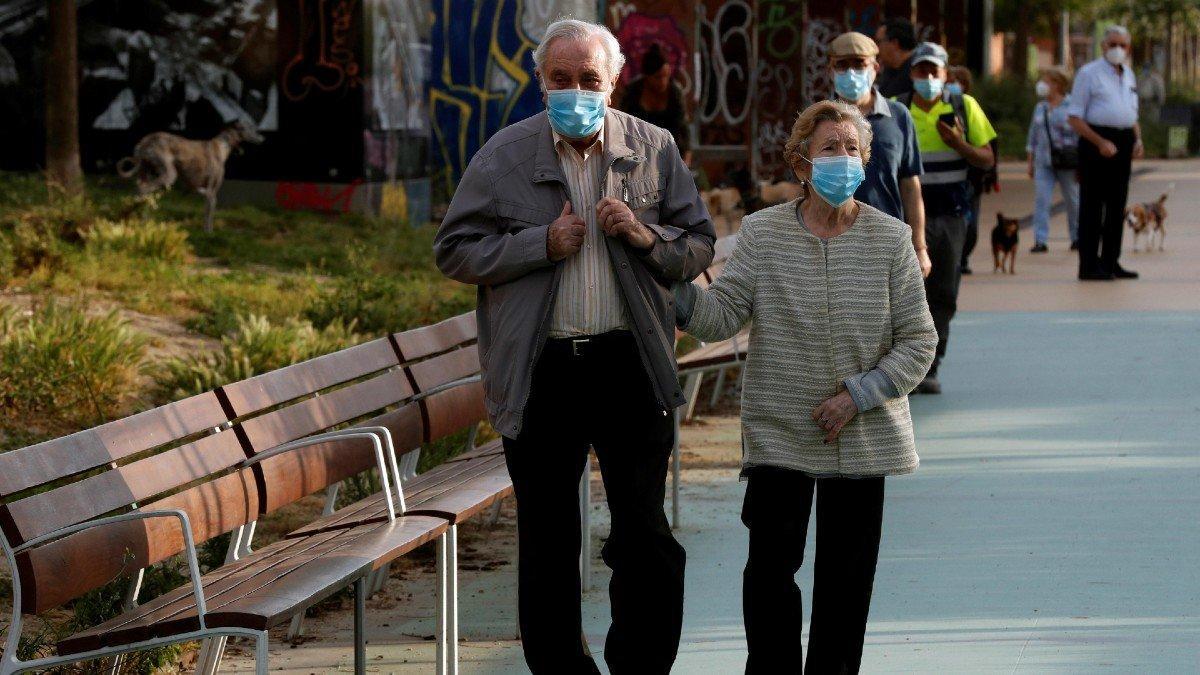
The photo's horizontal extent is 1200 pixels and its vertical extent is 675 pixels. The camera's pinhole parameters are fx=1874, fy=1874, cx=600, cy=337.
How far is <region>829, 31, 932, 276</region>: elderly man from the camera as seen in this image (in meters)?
7.53

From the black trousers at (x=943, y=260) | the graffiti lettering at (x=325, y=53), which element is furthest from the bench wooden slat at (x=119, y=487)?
the graffiti lettering at (x=325, y=53)

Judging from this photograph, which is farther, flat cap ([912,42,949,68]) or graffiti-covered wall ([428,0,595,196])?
graffiti-covered wall ([428,0,595,196])

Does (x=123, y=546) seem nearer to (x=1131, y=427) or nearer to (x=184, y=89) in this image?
(x=1131, y=427)

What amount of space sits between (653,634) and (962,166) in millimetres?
5457

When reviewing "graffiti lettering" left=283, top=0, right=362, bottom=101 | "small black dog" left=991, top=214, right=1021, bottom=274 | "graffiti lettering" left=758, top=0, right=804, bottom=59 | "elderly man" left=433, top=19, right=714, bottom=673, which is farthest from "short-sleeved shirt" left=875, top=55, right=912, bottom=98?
"graffiti lettering" left=758, top=0, right=804, bottom=59

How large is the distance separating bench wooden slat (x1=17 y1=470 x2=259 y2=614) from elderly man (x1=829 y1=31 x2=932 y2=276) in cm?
320

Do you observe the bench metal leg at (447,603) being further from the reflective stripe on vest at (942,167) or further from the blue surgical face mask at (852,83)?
the reflective stripe on vest at (942,167)

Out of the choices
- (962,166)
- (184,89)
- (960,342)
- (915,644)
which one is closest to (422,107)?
(184,89)

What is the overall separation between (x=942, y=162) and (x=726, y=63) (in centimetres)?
1902

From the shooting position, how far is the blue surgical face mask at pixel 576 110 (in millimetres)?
4602

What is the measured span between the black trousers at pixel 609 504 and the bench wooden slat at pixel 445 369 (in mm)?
2011

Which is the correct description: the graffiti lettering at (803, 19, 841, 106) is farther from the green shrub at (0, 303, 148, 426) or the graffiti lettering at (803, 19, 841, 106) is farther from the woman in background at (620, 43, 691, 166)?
the green shrub at (0, 303, 148, 426)

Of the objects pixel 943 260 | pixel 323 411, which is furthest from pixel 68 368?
pixel 943 260

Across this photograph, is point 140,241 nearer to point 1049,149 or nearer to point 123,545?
point 123,545
